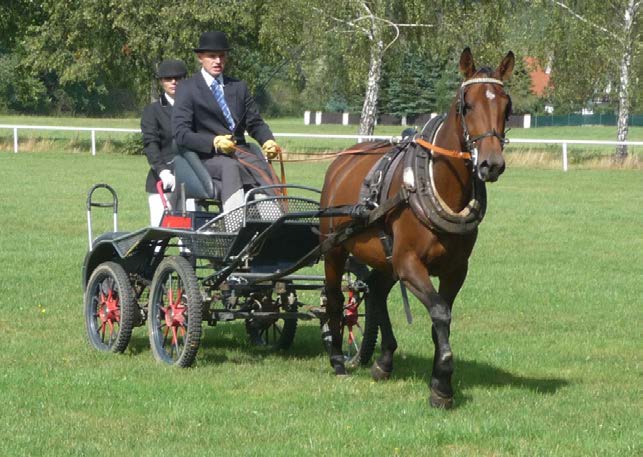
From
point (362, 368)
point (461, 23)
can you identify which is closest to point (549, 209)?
point (362, 368)

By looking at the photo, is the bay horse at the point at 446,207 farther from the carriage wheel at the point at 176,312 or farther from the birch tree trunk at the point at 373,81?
the birch tree trunk at the point at 373,81

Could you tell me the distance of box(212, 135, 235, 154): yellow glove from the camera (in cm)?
891

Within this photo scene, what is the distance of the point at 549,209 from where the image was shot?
2261 centimetres

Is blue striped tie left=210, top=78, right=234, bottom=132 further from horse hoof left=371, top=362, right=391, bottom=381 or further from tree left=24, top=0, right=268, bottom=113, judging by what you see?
tree left=24, top=0, right=268, bottom=113

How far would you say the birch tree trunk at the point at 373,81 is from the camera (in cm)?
3969

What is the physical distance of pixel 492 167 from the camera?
688 centimetres

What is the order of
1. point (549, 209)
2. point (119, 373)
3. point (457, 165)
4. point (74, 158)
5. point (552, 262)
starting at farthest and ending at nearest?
1. point (74, 158)
2. point (549, 209)
3. point (552, 262)
4. point (119, 373)
5. point (457, 165)

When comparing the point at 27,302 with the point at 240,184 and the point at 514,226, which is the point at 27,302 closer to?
the point at 240,184

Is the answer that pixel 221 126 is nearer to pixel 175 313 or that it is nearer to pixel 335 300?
pixel 175 313

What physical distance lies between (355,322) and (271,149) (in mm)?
1391

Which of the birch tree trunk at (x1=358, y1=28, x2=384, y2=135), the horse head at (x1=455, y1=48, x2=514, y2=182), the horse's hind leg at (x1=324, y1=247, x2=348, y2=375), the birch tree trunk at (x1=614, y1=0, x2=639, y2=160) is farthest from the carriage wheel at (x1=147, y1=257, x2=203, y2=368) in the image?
the birch tree trunk at (x1=358, y1=28, x2=384, y2=135)

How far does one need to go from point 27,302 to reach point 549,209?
12517 millimetres

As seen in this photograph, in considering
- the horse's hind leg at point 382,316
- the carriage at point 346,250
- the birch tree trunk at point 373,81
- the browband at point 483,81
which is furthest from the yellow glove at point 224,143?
the birch tree trunk at point 373,81

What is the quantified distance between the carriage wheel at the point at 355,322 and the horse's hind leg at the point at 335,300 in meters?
0.18
